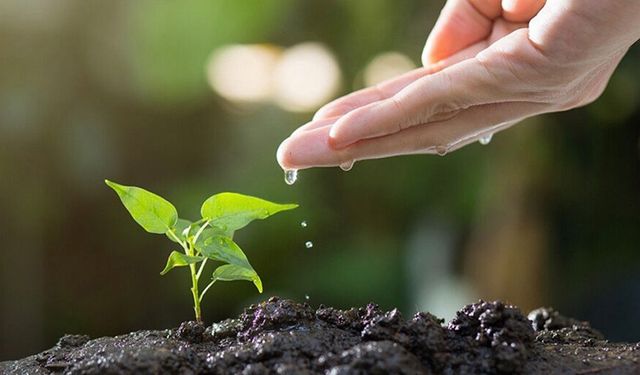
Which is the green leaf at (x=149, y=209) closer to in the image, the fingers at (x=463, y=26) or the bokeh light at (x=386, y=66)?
the fingers at (x=463, y=26)

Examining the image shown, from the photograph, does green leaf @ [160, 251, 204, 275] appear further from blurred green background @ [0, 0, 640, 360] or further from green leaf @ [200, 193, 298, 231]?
blurred green background @ [0, 0, 640, 360]

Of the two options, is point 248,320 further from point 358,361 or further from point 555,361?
point 555,361

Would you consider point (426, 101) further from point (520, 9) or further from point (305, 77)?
point (305, 77)

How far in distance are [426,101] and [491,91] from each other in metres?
0.09

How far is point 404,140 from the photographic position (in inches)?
41.5

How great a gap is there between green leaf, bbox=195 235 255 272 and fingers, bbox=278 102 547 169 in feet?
0.55

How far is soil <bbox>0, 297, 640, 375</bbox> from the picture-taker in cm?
78

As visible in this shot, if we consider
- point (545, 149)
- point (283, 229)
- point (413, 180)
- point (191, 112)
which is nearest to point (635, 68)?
point (545, 149)

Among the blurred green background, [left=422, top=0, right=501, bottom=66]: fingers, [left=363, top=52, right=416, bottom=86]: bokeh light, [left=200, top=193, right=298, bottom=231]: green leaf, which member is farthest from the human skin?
[left=363, top=52, right=416, bottom=86]: bokeh light

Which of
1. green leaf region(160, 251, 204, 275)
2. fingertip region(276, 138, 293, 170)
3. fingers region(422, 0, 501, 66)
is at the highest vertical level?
fingers region(422, 0, 501, 66)

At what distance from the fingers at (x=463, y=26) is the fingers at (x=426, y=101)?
0.47 metres

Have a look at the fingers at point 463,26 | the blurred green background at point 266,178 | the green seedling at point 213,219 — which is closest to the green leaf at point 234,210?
the green seedling at point 213,219

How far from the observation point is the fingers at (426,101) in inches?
38.5

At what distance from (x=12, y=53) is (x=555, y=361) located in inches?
92.0
